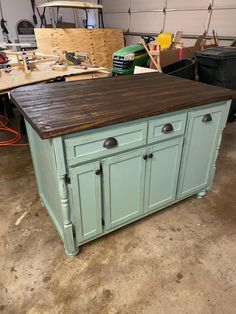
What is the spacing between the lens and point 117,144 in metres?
1.25

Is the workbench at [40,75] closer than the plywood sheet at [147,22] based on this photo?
Yes

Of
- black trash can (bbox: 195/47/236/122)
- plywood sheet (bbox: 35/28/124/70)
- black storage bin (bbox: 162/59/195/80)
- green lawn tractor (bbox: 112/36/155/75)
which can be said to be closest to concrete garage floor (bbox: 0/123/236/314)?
black storage bin (bbox: 162/59/195/80)

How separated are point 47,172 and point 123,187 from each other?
18.0 inches

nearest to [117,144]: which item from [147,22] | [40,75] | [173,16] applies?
[40,75]

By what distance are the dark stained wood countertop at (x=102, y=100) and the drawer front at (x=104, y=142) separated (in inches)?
2.5

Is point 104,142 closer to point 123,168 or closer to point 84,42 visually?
point 123,168

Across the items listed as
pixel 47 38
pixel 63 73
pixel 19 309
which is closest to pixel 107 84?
pixel 63 73

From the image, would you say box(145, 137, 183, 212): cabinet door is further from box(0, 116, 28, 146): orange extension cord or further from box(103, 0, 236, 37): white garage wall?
box(103, 0, 236, 37): white garage wall

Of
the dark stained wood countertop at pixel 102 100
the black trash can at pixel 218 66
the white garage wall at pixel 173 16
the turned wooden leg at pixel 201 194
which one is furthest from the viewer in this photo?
the white garage wall at pixel 173 16

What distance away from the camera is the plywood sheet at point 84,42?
178 inches

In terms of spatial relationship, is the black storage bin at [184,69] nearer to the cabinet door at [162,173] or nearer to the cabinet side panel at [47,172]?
the cabinet door at [162,173]

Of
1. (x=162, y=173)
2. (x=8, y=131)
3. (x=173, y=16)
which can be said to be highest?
(x=173, y=16)

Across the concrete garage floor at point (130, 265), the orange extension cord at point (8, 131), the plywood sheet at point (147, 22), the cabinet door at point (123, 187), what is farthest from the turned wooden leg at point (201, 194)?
the plywood sheet at point (147, 22)

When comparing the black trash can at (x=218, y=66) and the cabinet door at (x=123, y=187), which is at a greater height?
the black trash can at (x=218, y=66)
